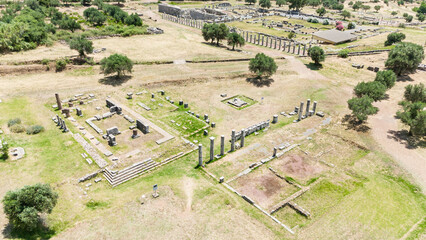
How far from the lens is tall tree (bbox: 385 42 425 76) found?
62.5 metres

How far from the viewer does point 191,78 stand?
6078 centimetres

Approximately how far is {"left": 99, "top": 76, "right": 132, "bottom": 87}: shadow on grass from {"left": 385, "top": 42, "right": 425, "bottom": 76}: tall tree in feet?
196

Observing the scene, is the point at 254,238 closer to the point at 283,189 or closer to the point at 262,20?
the point at 283,189

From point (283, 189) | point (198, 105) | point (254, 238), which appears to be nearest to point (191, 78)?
point (198, 105)

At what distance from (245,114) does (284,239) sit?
83.5ft

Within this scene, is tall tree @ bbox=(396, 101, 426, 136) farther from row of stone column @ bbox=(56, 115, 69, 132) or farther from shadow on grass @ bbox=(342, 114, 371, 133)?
row of stone column @ bbox=(56, 115, 69, 132)

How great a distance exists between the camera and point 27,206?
25.3 metres

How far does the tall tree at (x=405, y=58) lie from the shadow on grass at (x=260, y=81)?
28.6 meters

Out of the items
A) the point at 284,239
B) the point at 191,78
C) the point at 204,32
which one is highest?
the point at 204,32

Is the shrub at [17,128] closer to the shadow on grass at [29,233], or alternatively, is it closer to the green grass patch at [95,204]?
the shadow on grass at [29,233]

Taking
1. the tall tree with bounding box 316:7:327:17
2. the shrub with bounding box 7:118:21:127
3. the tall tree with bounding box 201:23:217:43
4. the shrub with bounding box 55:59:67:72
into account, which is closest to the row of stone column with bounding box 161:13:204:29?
the tall tree with bounding box 201:23:217:43

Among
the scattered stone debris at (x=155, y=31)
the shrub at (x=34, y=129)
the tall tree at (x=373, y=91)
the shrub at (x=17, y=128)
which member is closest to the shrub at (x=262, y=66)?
the tall tree at (x=373, y=91)

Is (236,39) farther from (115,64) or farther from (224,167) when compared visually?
(224,167)

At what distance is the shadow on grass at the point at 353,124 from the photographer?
4509cm
